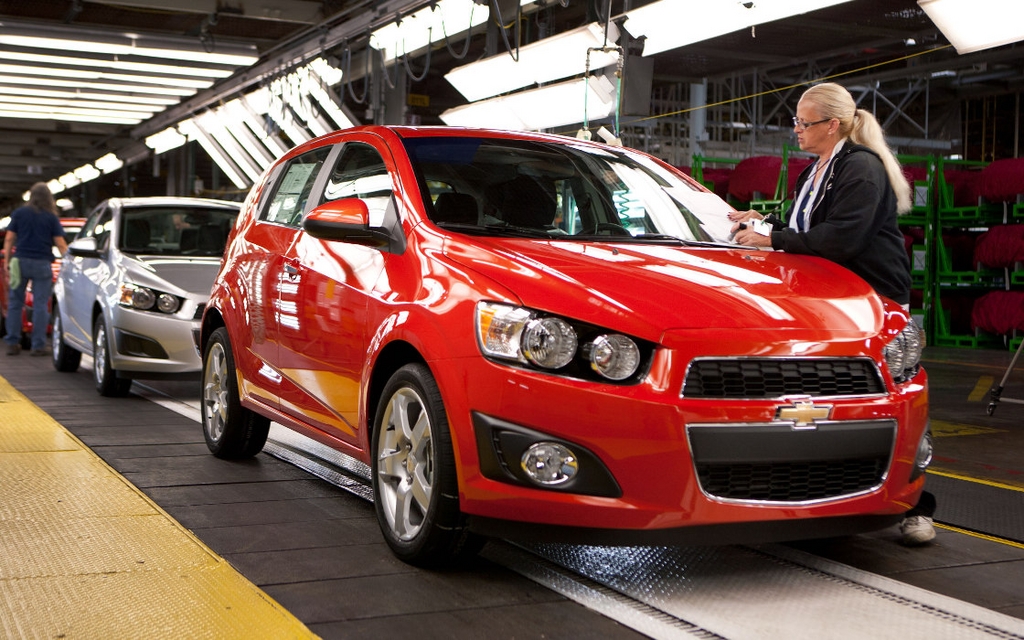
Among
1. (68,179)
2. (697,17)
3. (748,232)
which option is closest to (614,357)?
(748,232)

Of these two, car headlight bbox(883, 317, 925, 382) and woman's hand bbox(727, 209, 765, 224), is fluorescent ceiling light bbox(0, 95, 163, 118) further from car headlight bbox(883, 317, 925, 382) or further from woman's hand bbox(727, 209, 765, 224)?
car headlight bbox(883, 317, 925, 382)

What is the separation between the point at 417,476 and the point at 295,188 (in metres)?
2.03

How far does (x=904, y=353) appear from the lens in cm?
381

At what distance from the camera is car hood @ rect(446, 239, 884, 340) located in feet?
11.2

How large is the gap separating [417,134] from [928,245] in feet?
41.9

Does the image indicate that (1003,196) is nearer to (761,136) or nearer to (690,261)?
(761,136)

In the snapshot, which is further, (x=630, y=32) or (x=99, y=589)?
(x=630, y=32)

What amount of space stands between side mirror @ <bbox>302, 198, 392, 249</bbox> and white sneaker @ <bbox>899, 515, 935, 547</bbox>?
2.16m

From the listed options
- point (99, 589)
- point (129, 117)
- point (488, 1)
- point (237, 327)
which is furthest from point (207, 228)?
point (129, 117)

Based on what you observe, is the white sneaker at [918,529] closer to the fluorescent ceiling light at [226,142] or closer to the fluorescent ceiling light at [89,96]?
the fluorescent ceiling light at [226,142]

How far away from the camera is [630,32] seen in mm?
9766

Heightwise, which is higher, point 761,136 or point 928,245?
point 761,136

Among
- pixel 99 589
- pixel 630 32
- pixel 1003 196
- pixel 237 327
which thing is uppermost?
pixel 630 32

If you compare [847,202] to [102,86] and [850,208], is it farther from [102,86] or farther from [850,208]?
[102,86]
